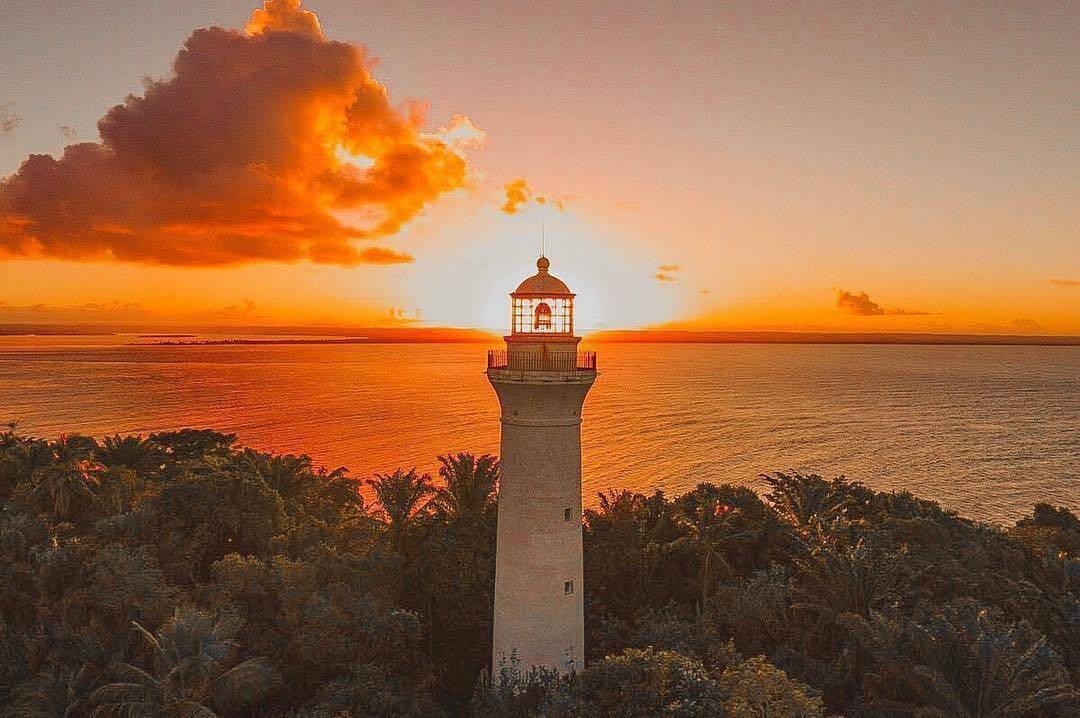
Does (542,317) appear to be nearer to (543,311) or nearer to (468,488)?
(543,311)

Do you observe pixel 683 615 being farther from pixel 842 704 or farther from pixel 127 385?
pixel 127 385

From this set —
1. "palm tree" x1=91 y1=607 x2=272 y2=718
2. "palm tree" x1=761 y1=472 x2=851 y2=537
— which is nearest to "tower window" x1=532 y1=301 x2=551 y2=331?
"palm tree" x1=91 y1=607 x2=272 y2=718

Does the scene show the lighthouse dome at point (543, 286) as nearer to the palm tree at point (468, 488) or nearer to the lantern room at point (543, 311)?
the lantern room at point (543, 311)

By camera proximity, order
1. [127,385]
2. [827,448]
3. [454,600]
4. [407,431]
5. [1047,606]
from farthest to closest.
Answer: [127,385] < [407,431] < [827,448] < [454,600] < [1047,606]

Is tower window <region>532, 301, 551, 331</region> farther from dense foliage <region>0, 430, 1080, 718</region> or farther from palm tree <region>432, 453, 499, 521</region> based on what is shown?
palm tree <region>432, 453, 499, 521</region>

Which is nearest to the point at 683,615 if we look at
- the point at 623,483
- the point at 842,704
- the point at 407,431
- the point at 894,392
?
the point at 842,704

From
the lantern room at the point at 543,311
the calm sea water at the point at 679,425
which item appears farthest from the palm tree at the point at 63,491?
the calm sea water at the point at 679,425
